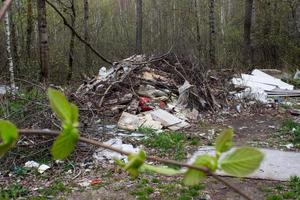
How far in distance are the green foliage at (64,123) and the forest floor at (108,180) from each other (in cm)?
378

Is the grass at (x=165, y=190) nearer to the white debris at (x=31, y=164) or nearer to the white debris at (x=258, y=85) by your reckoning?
the white debris at (x=31, y=164)

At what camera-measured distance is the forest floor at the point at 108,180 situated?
509 cm

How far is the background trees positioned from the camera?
1656cm

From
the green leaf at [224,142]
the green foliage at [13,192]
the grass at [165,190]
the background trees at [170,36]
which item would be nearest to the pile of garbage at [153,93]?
the grass at [165,190]

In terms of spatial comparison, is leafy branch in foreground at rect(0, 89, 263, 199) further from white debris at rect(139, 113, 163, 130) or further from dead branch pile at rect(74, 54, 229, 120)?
dead branch pile at rect(74, 54, 229, 120)

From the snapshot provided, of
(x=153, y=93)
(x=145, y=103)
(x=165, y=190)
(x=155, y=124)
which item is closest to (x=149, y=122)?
(x=155, y=124)

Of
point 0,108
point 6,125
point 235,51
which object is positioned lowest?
point 235,51

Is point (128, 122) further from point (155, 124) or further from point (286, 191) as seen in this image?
point (286, 191)

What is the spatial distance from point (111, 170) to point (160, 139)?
1.32 meters

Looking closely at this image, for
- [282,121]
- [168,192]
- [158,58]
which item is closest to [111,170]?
[168,192]

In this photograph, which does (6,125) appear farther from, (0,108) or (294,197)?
(0,108)

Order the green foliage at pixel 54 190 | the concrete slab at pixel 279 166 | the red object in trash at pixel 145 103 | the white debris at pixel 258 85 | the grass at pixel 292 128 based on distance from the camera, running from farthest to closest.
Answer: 1. the white debris at pixel 258 85
2. the red object in trash at pixel 145 103
3. the grass at pixel 292 128
4. the concrete slab at pixel 279 166
5. the green foliage at pixel 54 190

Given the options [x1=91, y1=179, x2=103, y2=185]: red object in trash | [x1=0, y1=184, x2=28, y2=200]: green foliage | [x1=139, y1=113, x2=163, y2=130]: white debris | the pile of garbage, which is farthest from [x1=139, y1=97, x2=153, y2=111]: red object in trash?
[x1=0, y1=184, x2=28, y2=200]: green foliage

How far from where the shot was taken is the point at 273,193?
507 centimetres
